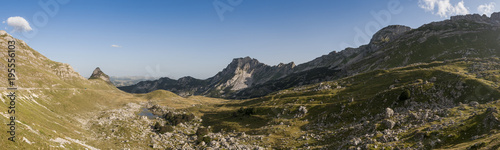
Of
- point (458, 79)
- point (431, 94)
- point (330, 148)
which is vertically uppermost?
point (458, 79)

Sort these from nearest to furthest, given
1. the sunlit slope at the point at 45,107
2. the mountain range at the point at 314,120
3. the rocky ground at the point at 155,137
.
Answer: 1. the sunlit slope at the point at 45,107
2. the mountain range at the point at 314,120
3. the rocky ground at the point at 155,137

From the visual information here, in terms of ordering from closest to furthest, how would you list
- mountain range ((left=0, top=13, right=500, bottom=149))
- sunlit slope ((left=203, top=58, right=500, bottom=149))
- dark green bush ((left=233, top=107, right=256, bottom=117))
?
mountain range ((left=0, top=13, right=500, bottom=149)), sunlit slope ((left=203, top=58, right=500, bottom=149)), dark green bush ((left=233, top=107, right=256, bottom=117))

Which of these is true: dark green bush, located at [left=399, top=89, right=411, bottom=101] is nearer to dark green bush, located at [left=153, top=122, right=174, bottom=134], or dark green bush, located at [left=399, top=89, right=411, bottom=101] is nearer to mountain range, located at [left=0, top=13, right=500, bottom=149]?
mountain range, located at [left=0, top=13, right=500, bottom=149]

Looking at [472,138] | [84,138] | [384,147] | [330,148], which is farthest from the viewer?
[84,138]

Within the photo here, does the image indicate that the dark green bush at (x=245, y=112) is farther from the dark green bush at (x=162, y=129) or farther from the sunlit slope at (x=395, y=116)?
the dark green bush at (x=162, y=129)

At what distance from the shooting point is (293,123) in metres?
82.6

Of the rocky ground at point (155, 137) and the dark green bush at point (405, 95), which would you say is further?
the dark green bush at point (405, 95)

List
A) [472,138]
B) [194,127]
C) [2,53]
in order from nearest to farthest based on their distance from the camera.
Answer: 1. [472,138]
2. [194,127]
3. [2,53]

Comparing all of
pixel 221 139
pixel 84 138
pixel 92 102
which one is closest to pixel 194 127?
pixel 221 139

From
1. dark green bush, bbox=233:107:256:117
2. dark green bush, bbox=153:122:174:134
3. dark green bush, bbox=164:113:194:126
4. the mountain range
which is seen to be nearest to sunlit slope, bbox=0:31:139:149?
the mountain range

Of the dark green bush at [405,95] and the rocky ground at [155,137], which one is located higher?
the dark green bush at [405,95]

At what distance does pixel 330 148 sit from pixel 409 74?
254 ft

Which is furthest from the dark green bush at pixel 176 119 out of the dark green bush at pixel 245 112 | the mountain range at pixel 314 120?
the dark green bush at pixel 245 112

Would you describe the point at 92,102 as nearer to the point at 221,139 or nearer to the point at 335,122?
the point at 221,139
